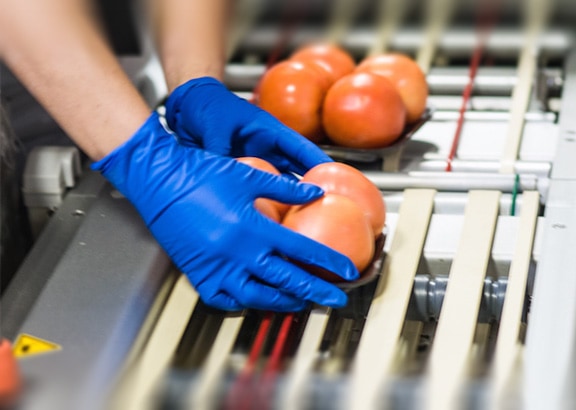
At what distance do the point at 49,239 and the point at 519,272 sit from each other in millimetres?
864

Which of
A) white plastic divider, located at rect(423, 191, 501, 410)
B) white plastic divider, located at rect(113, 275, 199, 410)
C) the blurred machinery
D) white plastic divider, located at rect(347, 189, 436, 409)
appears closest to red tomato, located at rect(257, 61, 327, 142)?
the blurred machinery

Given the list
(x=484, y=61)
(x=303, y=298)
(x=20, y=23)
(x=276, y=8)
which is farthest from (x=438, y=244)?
(x=276, y=8)

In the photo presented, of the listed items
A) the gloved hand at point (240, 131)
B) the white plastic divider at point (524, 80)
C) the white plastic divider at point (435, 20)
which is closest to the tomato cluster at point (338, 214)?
the gloved hand at point (240, 131)

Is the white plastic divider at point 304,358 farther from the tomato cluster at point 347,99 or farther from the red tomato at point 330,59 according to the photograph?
the red tomato at point 330,59

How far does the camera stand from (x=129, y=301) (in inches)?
62.2

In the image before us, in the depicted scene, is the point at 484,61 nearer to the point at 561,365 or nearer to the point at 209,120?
the point at 209,120

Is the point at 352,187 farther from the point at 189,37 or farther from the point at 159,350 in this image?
the point at 189,37

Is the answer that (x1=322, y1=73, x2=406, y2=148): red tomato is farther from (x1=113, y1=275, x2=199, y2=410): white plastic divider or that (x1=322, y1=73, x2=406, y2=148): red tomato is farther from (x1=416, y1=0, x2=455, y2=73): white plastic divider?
(x1=416, y1=0, x2=455, y2=73): white plastic divider

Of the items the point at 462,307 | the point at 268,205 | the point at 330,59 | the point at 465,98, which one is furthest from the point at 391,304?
the point at 465,98

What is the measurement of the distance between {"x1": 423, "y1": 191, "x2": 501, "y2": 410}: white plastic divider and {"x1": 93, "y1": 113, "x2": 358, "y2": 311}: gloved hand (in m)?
0.17

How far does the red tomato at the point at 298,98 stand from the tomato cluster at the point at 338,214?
34 centimetres

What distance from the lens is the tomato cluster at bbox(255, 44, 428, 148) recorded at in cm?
197

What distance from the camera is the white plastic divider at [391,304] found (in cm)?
141

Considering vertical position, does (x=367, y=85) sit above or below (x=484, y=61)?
below
